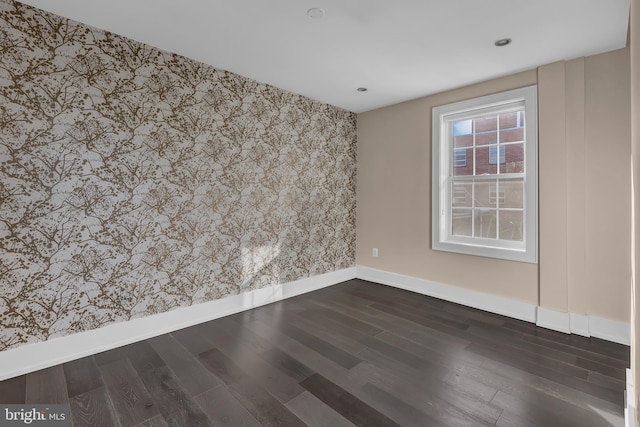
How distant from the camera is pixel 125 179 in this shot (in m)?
2.47

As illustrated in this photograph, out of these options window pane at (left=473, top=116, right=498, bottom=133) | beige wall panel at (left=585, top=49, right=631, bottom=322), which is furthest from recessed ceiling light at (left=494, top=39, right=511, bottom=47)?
window pane at (left=473, top=116, right=498, bottom=133)

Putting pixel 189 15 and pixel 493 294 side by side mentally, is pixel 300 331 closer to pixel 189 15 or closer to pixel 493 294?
pixel 493 294

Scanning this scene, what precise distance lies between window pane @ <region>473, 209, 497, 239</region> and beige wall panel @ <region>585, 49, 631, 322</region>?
81cm

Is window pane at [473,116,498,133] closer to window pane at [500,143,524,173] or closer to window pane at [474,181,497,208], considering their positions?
window pane at [500,143,524,173]

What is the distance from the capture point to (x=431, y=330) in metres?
2.79

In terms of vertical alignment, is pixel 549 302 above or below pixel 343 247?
below

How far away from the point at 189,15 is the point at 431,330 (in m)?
3.23

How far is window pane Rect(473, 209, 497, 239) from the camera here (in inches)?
133

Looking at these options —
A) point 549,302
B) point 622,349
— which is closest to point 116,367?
point 549,302

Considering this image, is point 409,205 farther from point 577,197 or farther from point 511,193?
point 577,197

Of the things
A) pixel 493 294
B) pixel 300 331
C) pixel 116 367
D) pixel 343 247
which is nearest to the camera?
→ pixel 116 367

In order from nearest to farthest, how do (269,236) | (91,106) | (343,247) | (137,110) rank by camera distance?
(91,106) → (137,110) → (269,236) → (343,247)

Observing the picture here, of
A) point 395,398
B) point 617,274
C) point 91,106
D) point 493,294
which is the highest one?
point 91,106

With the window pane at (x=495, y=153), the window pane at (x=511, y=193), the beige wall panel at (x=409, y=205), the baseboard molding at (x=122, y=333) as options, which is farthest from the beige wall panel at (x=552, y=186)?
the baseboard molding at (x=122, y=333)
